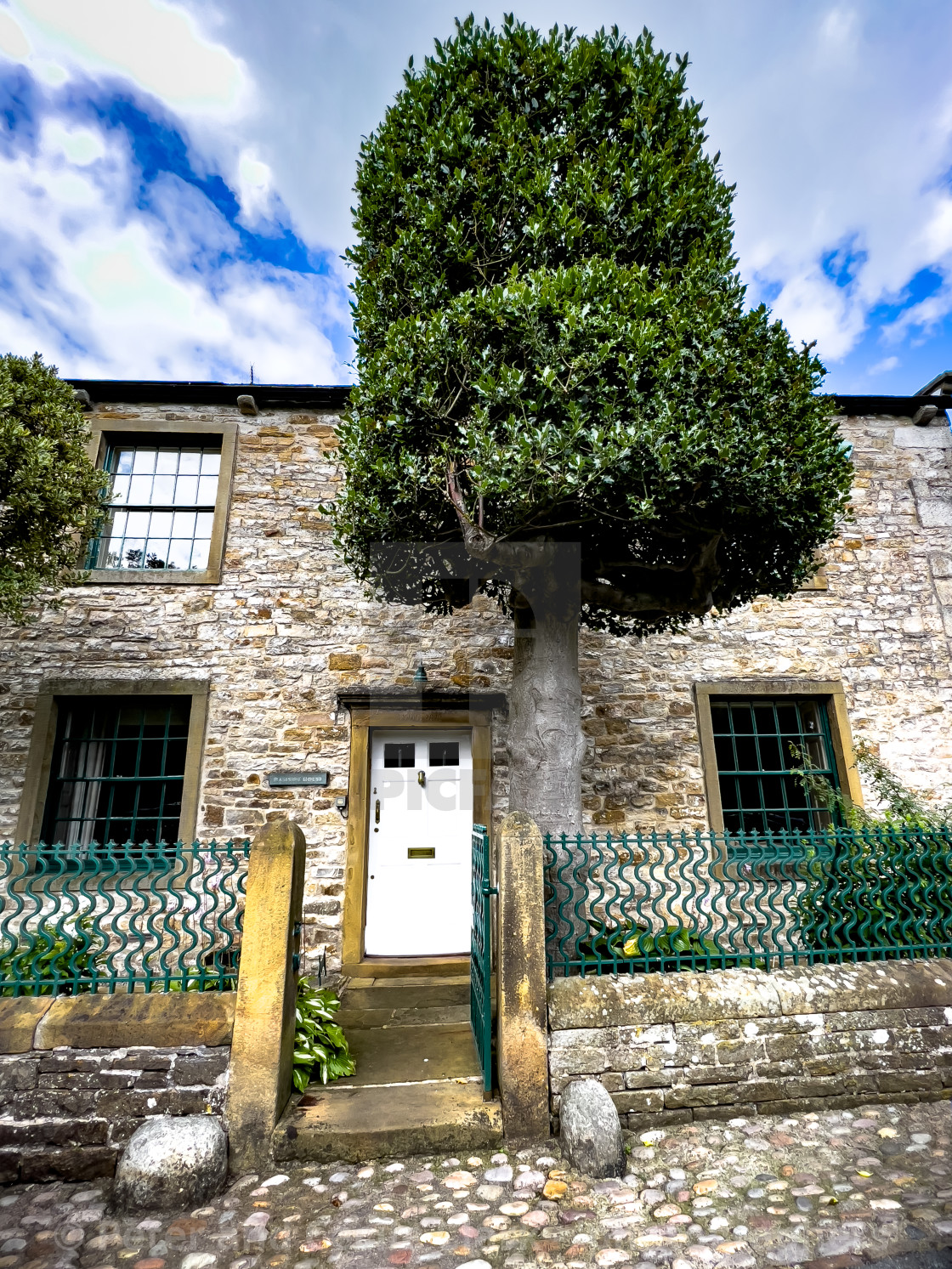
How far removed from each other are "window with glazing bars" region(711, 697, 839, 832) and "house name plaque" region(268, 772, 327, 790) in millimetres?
4071

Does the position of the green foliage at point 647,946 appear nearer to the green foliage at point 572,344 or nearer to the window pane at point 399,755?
the green foliage at point 572,344

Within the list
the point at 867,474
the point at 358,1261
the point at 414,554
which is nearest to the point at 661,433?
the point at 414,554

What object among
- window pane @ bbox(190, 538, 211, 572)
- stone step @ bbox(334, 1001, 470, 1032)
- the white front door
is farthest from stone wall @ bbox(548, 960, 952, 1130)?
window pane @ bbox(190, 538, 211, 572)

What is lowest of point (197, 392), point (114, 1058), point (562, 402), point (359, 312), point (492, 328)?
point (114, 1058)

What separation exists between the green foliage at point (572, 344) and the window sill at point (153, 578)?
100 inches

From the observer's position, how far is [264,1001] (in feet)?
11.0

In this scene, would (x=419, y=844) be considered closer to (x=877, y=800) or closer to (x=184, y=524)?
(x=184, y=524)

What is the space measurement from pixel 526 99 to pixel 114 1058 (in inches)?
257

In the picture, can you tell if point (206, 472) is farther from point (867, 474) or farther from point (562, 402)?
point (867, 474)

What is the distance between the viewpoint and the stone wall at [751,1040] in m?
3.50

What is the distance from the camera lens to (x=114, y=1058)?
10.8 ft

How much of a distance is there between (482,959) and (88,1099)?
82.4 inches

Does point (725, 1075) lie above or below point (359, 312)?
below

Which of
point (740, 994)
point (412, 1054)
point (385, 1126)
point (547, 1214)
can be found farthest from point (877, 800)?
point (385, 1126)
